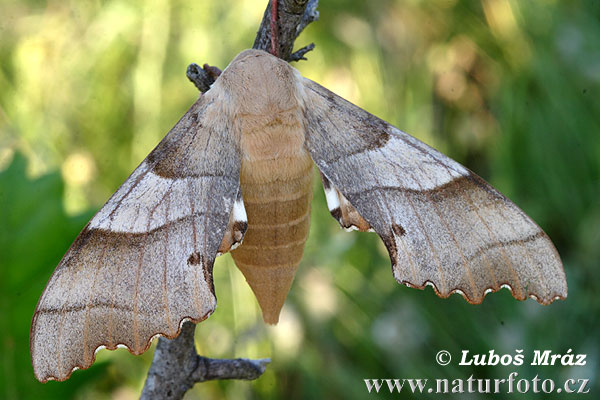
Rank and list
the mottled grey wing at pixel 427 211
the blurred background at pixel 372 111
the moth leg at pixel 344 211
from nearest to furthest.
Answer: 1. the mottled grey wing at pixel 427 211
2. the moth leg at pixel 344 211
3. the blurred background at pixel 372 111

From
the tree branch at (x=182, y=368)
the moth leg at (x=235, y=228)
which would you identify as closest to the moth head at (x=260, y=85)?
the moth leg at (x=235, y=228)

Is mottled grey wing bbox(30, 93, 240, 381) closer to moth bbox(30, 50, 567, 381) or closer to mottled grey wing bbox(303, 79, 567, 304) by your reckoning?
moth bbox(30, 50, 567, 381)

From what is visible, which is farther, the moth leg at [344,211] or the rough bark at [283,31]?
the moth leg at [344,211]

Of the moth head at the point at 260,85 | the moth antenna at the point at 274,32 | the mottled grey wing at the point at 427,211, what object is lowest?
the mottled grey wing at the point at 427,211

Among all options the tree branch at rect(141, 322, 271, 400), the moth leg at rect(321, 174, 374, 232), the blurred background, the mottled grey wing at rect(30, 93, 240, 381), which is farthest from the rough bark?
the blurred background

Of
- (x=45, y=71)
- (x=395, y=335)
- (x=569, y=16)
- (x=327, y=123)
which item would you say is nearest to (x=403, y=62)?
(x=569, y=16)

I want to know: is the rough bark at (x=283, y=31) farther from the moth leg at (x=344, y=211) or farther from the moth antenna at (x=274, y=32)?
the moth leg at (x=344, y=211)

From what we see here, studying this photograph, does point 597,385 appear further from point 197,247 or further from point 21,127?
point 21,127

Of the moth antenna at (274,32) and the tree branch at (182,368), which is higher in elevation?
the moth antenna at (274,32)
